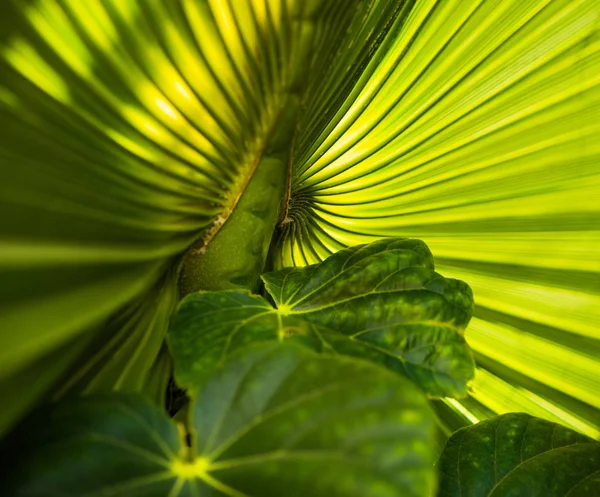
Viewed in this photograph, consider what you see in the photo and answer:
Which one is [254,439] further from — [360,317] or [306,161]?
[306,161]

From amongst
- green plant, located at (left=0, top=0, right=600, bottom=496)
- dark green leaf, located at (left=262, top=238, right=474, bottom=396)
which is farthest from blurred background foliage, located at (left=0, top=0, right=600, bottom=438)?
dark green leaf, located at (left=262, top=238, right=474, bottom=396)

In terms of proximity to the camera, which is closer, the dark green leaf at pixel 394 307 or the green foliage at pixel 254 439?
the green foliage at pixel 254 439

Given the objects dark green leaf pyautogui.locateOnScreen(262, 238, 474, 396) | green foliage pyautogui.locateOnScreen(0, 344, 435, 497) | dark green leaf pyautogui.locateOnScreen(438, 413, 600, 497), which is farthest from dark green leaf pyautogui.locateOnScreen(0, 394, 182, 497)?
dark green leaf pyautogui.locateOnScreen(438, 413, 600, 497)

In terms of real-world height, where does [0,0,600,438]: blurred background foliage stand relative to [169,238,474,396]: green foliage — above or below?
above

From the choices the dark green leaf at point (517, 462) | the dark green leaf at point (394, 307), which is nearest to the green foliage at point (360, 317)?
the dark green leaf at point (394, 307)

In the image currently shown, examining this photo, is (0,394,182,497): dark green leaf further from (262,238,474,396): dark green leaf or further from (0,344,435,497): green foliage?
(262,238,474,396): dark green leaf

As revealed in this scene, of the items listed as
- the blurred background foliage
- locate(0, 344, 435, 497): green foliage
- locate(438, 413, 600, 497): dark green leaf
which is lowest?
locate(438, 413, 600, 497): dark green leaf

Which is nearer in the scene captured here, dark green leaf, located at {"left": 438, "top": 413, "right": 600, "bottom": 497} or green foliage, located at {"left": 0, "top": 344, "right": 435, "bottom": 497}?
green foliage, located at {"left": 0, "top": 344, "right": 435, "bottom": 497}

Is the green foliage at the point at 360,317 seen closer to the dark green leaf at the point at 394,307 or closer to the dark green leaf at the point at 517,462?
the dark green leaf at the point at 394,307
